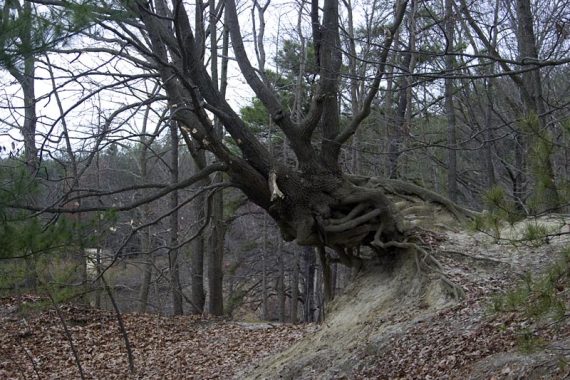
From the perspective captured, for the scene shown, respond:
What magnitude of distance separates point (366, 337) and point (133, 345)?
595 centimetres

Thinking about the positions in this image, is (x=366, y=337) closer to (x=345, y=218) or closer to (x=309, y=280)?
(x=345, y=218)

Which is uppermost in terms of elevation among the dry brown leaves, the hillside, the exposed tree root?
the exposed tree root

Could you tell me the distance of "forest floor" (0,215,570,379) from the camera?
7484 mm

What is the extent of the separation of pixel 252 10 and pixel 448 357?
13.3 meters

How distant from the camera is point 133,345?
13977 millimetres

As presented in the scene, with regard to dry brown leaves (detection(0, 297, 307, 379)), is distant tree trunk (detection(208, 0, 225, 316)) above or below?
above

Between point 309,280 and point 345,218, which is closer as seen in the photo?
point 345,218

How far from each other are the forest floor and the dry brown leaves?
0.08 ft

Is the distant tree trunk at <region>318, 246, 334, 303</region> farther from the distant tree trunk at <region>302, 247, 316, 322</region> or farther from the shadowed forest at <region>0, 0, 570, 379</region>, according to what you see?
the distant tree trunk at <region>302, 247, 316, 322</region>

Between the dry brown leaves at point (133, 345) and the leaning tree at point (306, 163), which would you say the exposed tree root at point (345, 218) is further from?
the dry brown leaves at point (133, 345)

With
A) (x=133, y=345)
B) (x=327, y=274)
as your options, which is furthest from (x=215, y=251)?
(x=327, y=274)

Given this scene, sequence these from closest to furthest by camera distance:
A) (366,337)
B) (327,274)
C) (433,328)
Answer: (433,328) < (366,337) < (327,274)

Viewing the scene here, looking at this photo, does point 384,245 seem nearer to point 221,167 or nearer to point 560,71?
point 221,167

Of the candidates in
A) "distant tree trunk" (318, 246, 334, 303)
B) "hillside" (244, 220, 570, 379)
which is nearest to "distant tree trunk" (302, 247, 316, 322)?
"distant tree trunk" (318, 246, 334, 303)
